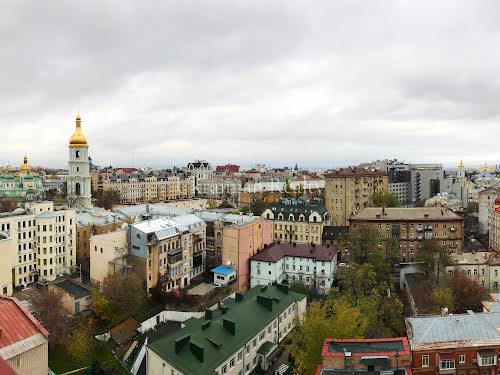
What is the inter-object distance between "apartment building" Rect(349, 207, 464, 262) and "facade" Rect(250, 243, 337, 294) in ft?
28.0

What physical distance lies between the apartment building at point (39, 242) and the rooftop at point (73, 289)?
5010 millimetres

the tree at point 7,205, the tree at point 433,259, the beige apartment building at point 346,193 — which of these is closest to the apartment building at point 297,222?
the beige apartment building at point 346,193

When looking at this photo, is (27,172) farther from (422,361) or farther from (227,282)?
(422,361)

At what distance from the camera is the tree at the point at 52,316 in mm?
25719

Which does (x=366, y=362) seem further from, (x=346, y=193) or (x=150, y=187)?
(x=150, y=187)

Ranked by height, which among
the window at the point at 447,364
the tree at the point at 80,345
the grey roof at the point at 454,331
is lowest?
the tree at the point at 80,345

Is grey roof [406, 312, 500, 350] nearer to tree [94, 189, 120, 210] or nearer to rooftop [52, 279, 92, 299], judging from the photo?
rooftop [52, 279, 92, 299]

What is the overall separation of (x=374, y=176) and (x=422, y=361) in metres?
47.8

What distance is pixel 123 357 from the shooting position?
86.0 ft

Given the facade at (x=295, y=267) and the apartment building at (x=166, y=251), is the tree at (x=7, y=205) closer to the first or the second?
the apartment building at (x=166, y=251)

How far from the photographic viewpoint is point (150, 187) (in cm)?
10706

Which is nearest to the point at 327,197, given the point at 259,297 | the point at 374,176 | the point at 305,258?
the point at 374,176

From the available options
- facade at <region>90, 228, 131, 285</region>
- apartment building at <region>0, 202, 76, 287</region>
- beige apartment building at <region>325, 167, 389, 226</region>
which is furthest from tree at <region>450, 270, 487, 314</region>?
apartment building at <region>0, 202, 76, 287</region>

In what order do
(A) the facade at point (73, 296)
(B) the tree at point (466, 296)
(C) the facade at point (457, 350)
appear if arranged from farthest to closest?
(A) the facade at point (73, 296)
(B) the tree at point (466, 296)
(C) the facade at point (457, 350)
